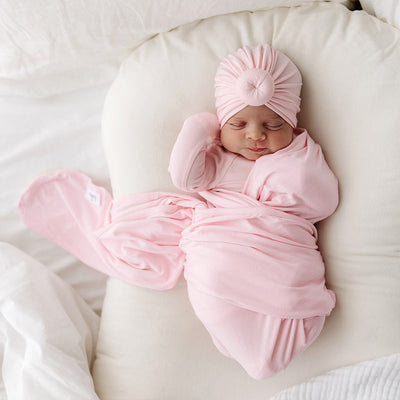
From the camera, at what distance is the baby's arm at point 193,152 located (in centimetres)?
104

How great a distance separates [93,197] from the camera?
126cm

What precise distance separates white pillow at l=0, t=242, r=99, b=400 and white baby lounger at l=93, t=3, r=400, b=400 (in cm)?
10

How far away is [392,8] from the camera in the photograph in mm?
1049

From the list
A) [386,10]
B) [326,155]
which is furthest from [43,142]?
[386,10]

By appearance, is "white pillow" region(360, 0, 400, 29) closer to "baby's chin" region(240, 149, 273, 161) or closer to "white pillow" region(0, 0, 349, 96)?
"white pillow" region(0, 0, 349, 96)

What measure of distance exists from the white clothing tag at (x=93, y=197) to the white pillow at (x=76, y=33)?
295 mm

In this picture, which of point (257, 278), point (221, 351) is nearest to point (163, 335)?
point (221, 351)

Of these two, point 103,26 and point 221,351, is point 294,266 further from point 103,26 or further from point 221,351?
point 103,26

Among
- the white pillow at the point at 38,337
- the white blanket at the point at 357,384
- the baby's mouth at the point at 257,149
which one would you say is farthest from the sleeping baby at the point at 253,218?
the white pillow at the point at 38,337

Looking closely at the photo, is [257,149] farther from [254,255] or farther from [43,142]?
[43,142]

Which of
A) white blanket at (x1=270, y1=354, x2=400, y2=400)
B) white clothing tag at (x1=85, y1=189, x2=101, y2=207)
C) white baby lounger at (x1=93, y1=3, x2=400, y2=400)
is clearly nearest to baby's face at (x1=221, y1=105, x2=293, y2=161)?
white baby lounger at (x1=93, y1=3, x2=400, y2=400)

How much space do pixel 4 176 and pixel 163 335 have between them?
2.07 feet

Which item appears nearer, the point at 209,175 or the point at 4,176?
the point at 209,175

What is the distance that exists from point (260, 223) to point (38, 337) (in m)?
0.58
